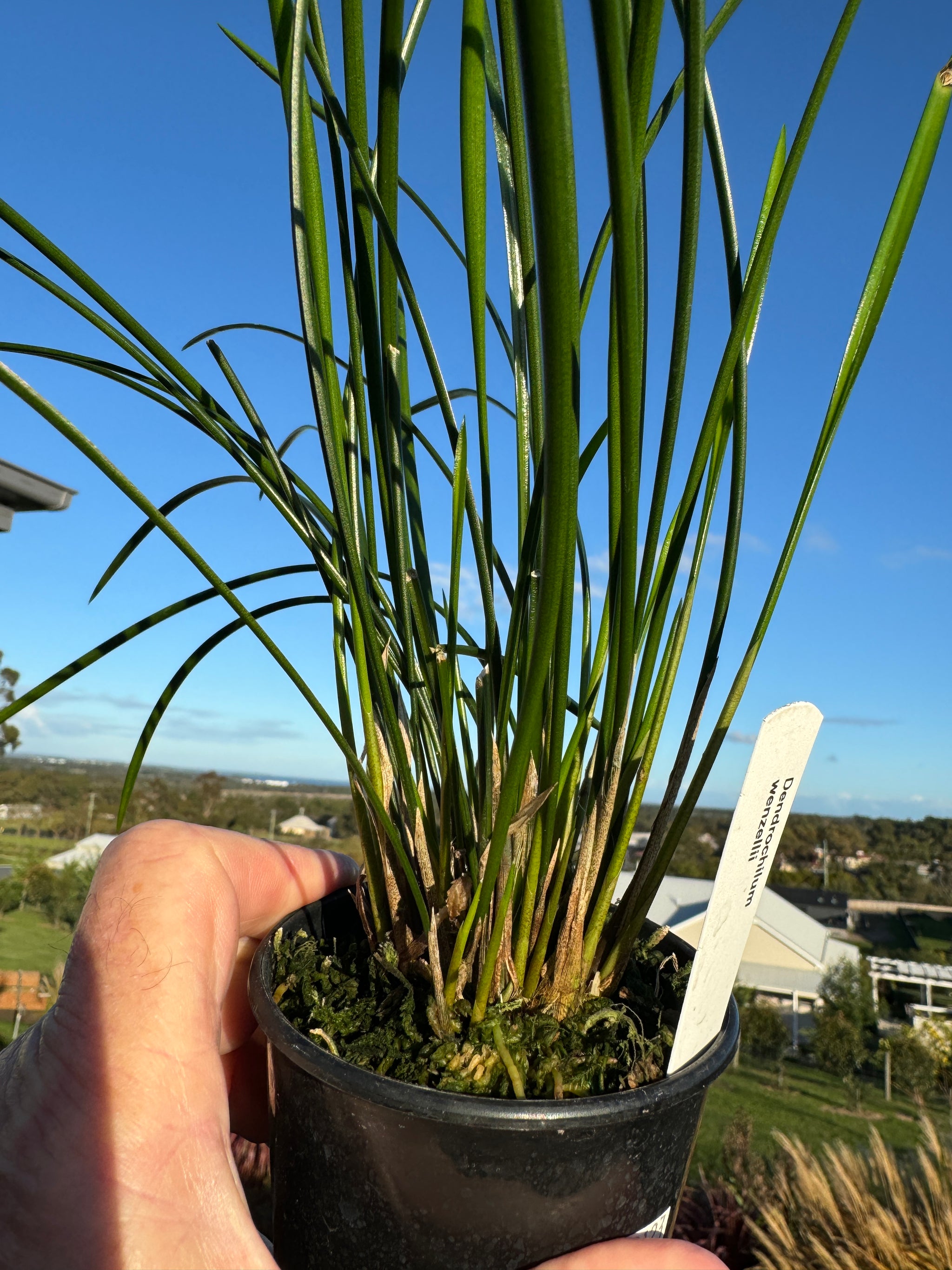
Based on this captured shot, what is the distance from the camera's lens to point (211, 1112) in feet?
1.18

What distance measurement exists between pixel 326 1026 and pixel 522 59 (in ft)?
1.19

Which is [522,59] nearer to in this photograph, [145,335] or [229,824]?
[145,335]

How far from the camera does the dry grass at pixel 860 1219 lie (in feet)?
5.08

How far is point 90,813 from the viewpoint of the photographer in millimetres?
18719

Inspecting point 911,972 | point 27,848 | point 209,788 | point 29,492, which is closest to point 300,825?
point 209,788

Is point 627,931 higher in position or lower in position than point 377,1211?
higher

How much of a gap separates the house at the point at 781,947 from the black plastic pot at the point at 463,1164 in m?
19.0

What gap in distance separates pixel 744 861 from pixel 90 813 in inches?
828

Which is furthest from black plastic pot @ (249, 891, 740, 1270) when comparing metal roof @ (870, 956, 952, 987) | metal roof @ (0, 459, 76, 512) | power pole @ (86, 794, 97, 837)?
metal roof @ (870, 956, 952, 987)

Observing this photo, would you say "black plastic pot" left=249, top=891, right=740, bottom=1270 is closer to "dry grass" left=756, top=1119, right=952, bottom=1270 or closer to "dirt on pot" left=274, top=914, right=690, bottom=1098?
"dirt on pot" left=274, top=914, right=690, bottom=1098

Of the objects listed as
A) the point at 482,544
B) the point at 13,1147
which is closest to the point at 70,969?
the point at 13,1147

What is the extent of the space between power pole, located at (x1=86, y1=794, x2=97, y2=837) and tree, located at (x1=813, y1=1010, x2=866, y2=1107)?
16.4 metres

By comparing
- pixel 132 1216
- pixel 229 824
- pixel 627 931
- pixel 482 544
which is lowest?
pixel 229 824

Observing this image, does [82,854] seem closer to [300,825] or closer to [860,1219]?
[300,825]
